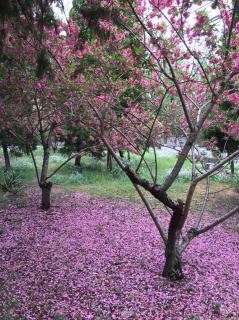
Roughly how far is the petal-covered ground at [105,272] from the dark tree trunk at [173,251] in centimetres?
11

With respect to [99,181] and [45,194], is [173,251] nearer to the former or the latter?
[45,194]

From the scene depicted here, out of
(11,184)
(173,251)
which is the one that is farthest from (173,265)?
(11,184)

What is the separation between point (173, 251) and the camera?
4023mm

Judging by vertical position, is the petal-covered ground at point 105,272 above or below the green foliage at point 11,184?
below

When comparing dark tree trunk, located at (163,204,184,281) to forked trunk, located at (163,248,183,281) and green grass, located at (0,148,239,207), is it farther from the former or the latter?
green grass, located at (0,148,239,207)

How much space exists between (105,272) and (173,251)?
3.42ft

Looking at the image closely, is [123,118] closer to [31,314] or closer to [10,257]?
[10,257]

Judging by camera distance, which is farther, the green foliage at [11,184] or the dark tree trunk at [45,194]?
the green foliage at [11,184]

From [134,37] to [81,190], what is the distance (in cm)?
693

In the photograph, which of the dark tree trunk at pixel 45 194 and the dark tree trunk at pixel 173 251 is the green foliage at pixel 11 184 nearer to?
the dark tree trunk at pixel 45 194

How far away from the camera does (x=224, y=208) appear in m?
8.30

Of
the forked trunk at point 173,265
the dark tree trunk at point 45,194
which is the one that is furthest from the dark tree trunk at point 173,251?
the dark tree trunk at point 45,194

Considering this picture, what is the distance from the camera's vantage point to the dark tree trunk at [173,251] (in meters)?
3.89

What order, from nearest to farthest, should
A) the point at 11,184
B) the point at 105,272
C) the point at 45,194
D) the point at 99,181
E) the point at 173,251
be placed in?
the point at 173,251 → the point at 105,272 → the point at 45,194 → the point at 11,184 → the point at 99,181
